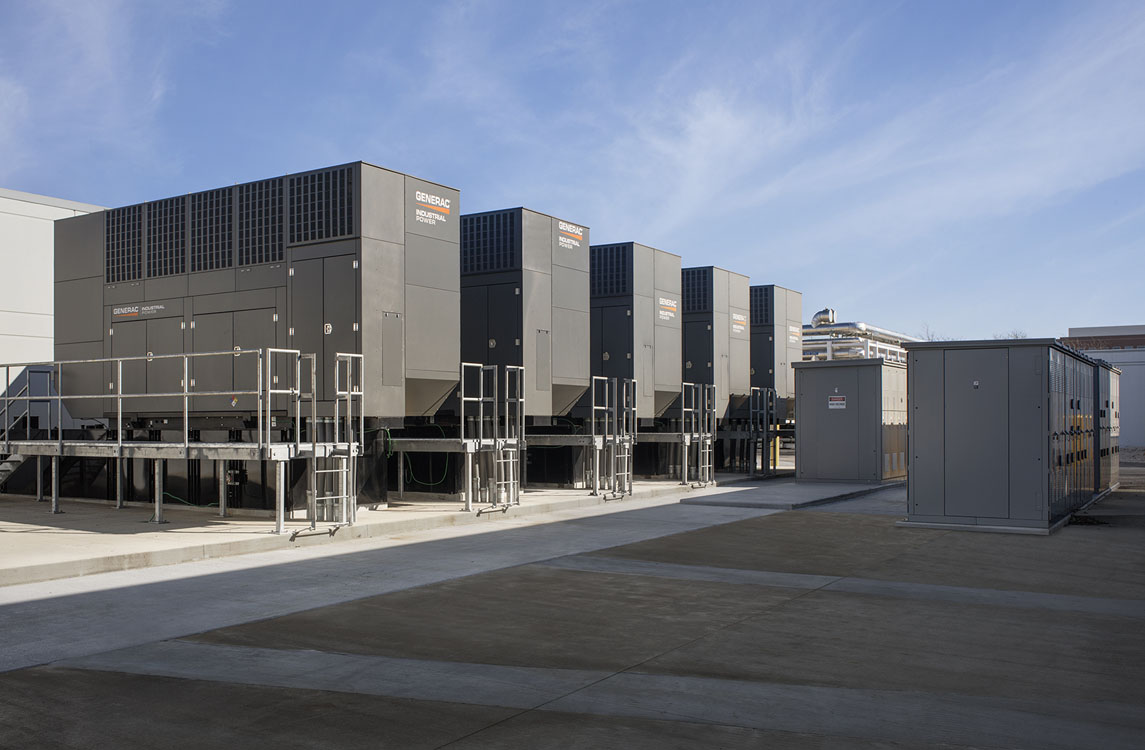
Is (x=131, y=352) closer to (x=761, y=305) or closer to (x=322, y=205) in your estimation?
(x=322, y=205)

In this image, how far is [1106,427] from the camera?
65.7ft

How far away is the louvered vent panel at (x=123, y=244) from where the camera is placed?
1549 centimetres

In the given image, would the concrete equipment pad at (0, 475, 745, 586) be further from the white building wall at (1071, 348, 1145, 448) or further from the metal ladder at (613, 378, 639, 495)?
the white building wall at (1071, 348, 1145, 448)

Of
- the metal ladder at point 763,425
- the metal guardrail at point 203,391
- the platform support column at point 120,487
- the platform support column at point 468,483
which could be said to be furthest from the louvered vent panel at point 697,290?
the platform support column at point 120,487

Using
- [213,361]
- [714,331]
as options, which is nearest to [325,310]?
[213,361]

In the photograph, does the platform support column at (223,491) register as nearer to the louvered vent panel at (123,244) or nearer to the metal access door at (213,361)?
the metal access door at (213,361)

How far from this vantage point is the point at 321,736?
4.59 meters

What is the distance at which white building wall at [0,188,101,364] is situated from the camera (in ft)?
72.7

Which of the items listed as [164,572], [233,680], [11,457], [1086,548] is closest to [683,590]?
[233,680]

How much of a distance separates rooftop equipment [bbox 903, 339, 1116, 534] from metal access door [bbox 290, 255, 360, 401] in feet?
26.1

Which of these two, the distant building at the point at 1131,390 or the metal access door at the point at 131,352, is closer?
the metal access door at the point at 131,352

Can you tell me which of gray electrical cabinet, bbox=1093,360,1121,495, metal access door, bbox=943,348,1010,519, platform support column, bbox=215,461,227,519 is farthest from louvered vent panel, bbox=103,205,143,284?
gray electrical cabinet, bbox=1093,360,1121,495

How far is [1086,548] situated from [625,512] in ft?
22.7

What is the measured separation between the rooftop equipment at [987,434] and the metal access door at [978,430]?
0.01 m
